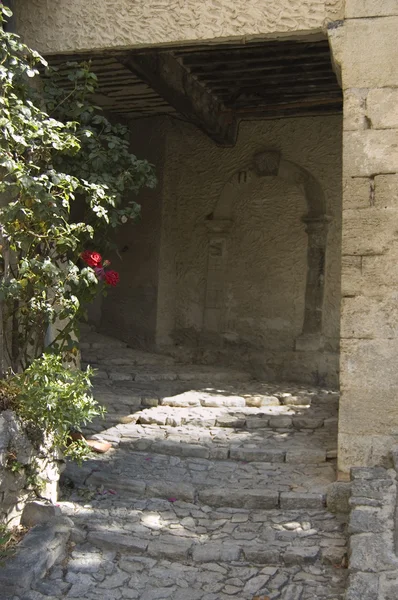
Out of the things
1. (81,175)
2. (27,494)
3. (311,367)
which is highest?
(81,175)

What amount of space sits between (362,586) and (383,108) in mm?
2520

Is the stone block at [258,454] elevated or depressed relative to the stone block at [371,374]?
depressed

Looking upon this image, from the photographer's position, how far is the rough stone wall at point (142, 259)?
827 cm

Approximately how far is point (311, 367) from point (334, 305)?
0.69 m

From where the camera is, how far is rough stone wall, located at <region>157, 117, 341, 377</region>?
7.88 meters

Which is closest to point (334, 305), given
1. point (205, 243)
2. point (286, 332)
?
point (286, 332)

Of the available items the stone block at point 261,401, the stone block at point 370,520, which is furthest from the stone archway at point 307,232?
the stone block at point 370,520

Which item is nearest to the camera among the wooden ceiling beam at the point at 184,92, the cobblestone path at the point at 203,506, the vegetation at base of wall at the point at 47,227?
the cobblestone path at the point at 203,506

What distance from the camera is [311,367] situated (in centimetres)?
781

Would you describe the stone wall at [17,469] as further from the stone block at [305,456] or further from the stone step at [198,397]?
the stone step at [198,397]

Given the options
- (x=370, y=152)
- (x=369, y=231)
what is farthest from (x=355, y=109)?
(x=369, y=231)

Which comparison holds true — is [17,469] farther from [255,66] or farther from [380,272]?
[255,66]

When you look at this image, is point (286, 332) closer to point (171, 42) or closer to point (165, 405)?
point (165, 405)

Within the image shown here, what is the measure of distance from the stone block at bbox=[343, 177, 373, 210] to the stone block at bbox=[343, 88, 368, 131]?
294mm
